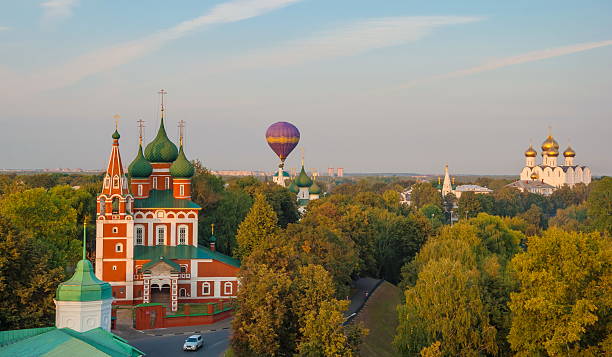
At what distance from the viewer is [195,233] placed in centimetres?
4400

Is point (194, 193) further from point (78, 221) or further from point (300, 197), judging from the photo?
point (300, 197)

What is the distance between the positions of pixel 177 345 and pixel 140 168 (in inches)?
567

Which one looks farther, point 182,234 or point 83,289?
point 182,234

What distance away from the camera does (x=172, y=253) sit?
140ft

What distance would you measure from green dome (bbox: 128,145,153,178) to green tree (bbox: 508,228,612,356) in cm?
2388

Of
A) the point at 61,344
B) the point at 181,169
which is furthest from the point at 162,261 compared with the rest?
the point at 61,344

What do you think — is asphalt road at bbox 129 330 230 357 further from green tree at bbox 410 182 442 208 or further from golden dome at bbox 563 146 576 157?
golden dome at bbox 563 146 576 157

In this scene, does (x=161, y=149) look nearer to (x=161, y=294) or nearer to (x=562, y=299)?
(x=161, y=294)

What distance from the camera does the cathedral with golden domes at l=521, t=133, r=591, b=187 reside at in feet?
448

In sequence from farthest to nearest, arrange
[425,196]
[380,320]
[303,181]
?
[425,196] → [303,181] → [380,320]

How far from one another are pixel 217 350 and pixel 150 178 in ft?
54.7

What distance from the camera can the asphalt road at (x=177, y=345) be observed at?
1244 inches

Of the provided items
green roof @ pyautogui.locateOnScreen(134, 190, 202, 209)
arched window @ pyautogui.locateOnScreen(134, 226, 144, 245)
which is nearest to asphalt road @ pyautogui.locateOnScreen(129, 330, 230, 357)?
arched window @ pyautogui.locateOnScreen(134, 226, 144, 245)

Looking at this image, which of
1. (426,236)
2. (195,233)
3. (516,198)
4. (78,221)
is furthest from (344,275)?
(516,198)
